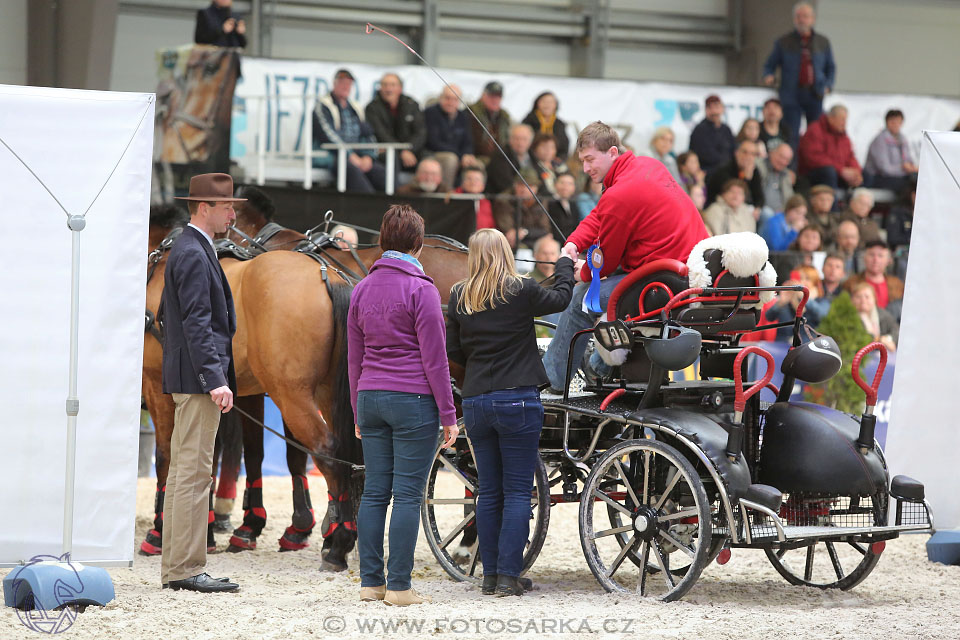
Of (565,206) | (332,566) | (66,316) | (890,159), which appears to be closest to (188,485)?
(66,316)

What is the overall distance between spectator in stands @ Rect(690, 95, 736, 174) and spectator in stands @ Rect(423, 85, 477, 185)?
285cm

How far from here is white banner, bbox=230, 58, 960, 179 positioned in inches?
457

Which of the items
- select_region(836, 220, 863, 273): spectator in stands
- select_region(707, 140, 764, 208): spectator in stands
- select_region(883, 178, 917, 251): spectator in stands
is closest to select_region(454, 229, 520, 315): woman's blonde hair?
select_region(707, 140, 764, 208): spectator in stands

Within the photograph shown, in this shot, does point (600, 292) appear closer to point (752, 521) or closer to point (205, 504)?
point (752, 521)

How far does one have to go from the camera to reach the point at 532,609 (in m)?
4.79

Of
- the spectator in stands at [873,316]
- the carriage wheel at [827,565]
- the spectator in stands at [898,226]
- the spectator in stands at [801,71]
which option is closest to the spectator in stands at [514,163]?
the spectator in stands at [873,316]

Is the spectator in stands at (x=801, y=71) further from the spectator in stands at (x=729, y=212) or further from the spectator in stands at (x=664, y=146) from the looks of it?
the spectator in stands at (x=729, y=212)

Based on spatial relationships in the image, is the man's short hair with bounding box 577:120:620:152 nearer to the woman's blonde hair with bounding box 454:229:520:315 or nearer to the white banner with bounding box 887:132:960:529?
the woman's blonde hair with bounding box 454:229:520:315

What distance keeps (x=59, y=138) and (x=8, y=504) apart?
61.4 inches

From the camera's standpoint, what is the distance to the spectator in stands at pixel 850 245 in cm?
1288

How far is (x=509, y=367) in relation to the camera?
4973 mm

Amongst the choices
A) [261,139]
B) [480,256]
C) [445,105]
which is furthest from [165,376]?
[445,105]

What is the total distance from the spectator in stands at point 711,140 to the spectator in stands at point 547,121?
1764mm

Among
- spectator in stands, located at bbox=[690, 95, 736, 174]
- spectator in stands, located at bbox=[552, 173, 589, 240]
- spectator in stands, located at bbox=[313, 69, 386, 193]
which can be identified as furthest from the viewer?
spectator in stands, located at bbox=[690, 95, 736, 174]
